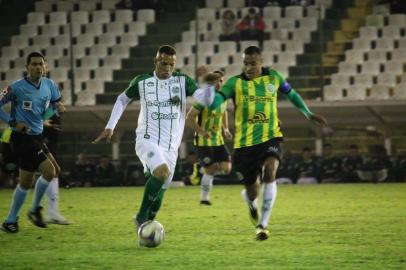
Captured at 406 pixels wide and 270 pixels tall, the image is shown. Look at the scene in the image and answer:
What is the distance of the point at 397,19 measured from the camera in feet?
87.9

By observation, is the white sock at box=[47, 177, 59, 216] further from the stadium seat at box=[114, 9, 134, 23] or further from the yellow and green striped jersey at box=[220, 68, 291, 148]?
the stadium seat at box=[114, 9, 134, 23]

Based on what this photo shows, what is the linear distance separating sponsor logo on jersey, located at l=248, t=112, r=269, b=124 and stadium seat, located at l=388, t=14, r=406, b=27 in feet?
54.1

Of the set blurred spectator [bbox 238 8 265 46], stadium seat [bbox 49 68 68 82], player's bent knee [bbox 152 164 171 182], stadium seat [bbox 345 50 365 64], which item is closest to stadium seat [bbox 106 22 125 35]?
stadium seat [bbox 49 68 68 82]

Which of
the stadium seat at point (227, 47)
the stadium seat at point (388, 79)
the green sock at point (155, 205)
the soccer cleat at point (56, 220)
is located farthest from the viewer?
the stadium seat at point (227, 47)

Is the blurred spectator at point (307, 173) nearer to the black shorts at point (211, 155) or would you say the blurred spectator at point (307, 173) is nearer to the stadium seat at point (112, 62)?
the stadium seat at point (112, 62)

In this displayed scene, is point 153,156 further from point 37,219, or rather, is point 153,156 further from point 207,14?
point 207,14

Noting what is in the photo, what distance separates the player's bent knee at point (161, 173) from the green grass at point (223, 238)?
69cm

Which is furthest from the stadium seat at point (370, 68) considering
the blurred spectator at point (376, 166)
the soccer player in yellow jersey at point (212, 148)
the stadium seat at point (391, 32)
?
the soccer player in yellow jersey at point (212, 148)

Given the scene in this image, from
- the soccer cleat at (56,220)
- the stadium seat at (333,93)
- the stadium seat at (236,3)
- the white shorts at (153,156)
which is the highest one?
the stadium seat at (236,3)

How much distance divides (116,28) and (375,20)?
753 cm

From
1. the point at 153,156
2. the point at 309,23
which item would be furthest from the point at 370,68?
the point at 153,156

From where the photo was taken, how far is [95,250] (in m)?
9.60

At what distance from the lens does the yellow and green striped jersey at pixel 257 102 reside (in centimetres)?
1091

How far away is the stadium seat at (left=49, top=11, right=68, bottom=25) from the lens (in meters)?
29.6
